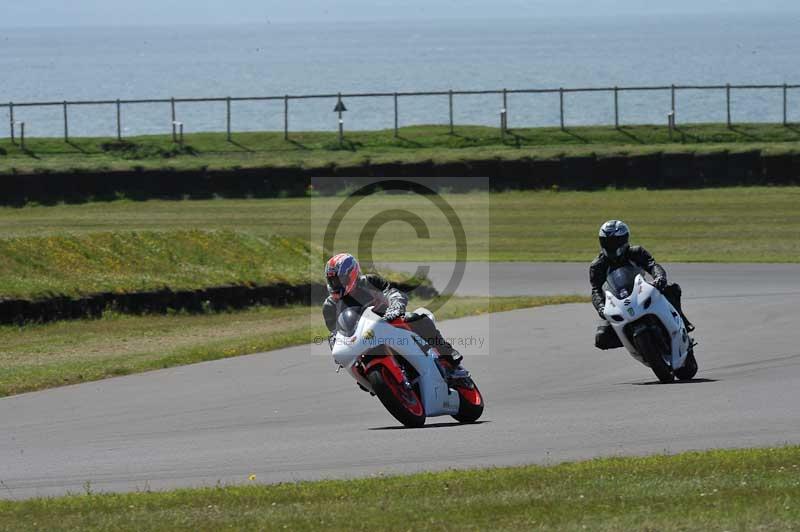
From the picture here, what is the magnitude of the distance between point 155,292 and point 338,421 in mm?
10552

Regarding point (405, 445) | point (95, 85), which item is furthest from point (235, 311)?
point (95, 85)

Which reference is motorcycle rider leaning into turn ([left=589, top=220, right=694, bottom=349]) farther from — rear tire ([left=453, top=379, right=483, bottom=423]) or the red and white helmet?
the red and white helmet

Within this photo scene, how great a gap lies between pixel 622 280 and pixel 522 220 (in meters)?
23.4

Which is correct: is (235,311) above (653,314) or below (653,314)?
below

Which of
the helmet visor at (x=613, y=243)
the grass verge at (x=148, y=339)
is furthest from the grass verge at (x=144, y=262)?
the helmet visor at (x=613, y=243)

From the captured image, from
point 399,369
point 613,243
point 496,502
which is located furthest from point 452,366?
point 496,502

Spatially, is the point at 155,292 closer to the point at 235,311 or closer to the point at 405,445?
the point at 235,311

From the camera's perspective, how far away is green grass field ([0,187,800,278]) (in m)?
32.4

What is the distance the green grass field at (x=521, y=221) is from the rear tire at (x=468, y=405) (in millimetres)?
17786

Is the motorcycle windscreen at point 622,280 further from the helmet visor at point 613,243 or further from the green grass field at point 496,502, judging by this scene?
the green grass field at point 496,502

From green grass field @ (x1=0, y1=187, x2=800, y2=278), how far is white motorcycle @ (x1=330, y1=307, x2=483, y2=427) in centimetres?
1795

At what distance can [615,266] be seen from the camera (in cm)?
1456

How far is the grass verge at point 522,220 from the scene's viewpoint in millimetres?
32438

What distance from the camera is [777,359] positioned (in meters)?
15.6
